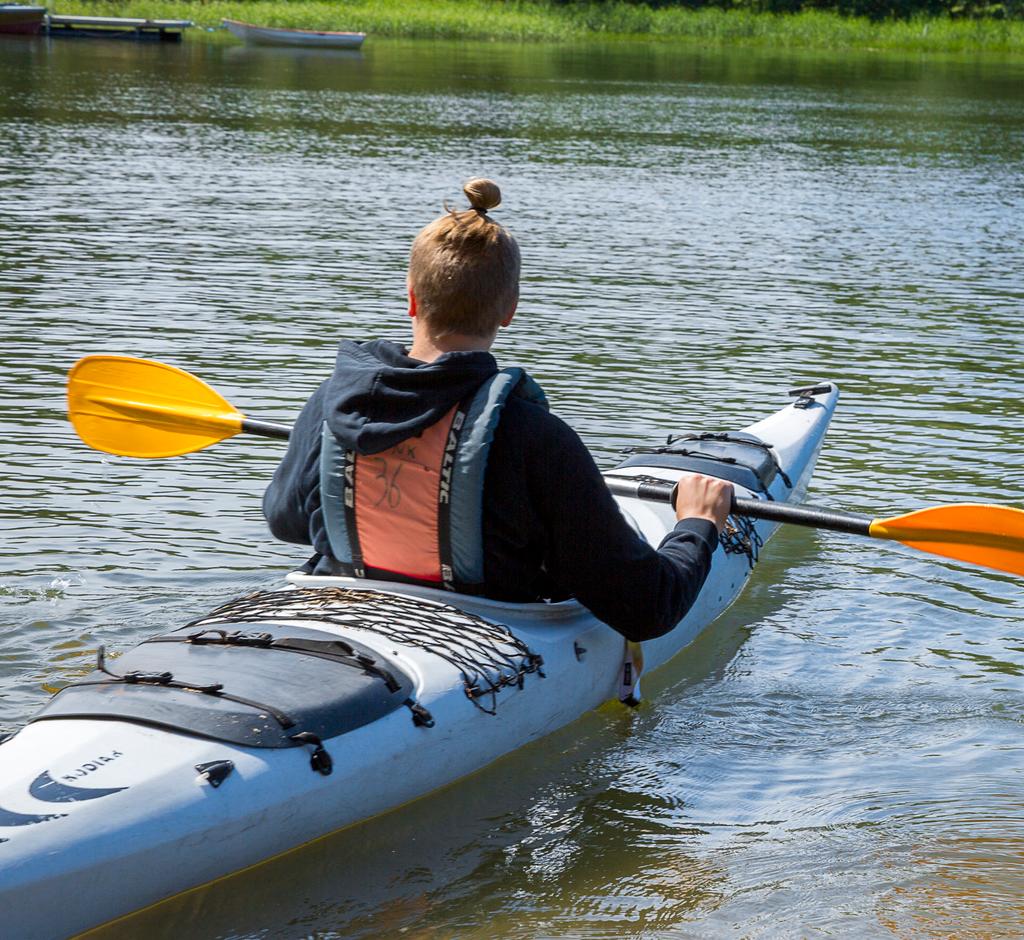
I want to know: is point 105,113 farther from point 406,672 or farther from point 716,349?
point 406,672

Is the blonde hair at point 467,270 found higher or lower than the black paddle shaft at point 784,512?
higher

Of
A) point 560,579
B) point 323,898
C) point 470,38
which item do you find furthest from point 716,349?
point 470,38

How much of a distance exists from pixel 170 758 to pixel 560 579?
108 centimetres

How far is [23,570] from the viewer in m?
5.23

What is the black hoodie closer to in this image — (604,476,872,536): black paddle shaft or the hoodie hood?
the hoodie hood

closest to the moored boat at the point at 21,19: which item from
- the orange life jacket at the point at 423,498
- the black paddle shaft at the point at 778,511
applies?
the black paddle shaft at the point at 778,511

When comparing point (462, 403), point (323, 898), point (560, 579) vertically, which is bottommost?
point (323, 898)

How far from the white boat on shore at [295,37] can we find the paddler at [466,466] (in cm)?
A: 3743

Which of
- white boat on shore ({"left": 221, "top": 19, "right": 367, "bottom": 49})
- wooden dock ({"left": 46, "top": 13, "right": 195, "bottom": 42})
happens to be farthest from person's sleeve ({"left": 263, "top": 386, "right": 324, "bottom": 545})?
wooden dock ({"left": 46, "top": 13, "right": 195, "bottom": 42})

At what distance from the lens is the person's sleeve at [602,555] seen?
346 centimetres

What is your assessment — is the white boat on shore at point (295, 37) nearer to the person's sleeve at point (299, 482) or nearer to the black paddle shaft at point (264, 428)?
the black paddle shaft at point (264, 428)

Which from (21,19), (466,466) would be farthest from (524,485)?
(21,19)

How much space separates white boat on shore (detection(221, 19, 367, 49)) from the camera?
3963cm

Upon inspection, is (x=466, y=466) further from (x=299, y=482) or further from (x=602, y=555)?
(x=299, y=482)
